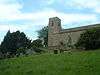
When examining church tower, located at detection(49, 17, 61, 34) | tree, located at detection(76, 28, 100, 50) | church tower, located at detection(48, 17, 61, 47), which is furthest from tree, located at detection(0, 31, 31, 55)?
tree, located at detection(76, 28, 100, 50)

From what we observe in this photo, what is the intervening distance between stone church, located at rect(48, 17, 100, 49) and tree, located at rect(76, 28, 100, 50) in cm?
599

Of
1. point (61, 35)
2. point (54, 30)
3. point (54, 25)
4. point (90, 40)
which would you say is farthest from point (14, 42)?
point (90, 40)

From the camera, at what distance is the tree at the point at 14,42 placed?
79.8 metres

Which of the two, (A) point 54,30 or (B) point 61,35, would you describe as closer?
(B) point 61,35

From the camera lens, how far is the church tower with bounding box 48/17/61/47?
69.6 m

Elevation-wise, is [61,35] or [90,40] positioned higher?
[61,35]

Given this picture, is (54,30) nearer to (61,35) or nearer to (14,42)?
(61,35)

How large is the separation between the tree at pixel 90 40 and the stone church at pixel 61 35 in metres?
5.99

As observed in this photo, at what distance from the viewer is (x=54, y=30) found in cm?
7069

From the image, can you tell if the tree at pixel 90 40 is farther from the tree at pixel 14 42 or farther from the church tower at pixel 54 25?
the tree at pixel 14 42

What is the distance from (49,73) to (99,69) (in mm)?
4617

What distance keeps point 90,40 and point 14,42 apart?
32399mm

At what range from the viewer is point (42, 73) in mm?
25750

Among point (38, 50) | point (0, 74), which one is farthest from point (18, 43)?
point (0, 74)
